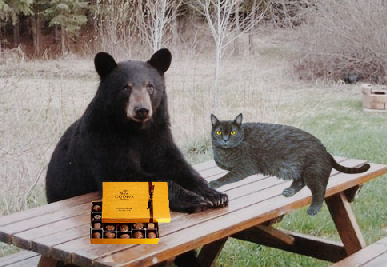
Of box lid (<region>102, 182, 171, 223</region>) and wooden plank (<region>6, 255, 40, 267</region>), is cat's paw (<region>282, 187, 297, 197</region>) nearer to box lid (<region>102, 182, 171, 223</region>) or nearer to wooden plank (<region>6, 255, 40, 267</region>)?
box lid (<region>102, 182, 171, 223</region>)

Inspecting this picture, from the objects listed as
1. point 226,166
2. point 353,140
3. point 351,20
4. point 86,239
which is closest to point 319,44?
point 351,20

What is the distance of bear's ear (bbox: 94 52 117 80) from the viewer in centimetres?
177

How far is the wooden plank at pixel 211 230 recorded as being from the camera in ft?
4.82

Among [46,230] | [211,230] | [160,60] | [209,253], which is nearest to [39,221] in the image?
[46,230]

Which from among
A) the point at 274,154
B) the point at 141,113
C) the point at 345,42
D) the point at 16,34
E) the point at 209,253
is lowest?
the point at 209,253

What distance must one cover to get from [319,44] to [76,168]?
5.78 meters

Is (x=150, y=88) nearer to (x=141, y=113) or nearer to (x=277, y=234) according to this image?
(x=141, y=113)

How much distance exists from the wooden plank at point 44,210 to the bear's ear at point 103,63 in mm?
430

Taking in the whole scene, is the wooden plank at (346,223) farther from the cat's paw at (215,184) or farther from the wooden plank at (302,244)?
the cat's paw at (215,184)

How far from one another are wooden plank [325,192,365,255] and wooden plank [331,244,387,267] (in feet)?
0.74

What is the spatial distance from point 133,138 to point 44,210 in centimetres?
36

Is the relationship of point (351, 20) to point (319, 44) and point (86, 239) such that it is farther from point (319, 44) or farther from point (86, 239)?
point (86, 239)

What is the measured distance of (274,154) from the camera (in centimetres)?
204

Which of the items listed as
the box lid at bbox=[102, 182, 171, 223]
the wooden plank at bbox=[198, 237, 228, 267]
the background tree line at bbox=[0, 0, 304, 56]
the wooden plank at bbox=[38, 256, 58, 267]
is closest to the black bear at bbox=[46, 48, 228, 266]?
the box lid at bbox=[102, 182, 171, 223]
